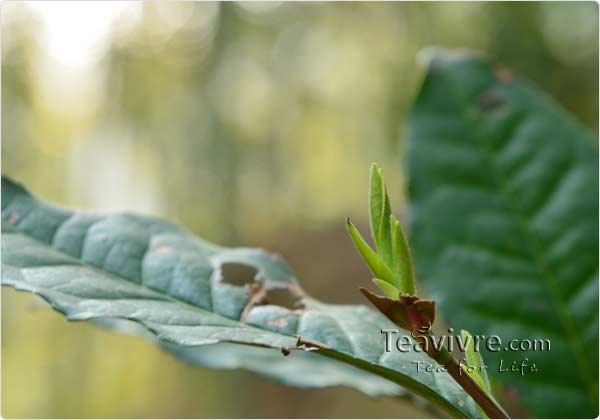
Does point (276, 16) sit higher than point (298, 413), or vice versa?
point (276, 16)

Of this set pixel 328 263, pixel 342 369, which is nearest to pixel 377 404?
pixel 328 263

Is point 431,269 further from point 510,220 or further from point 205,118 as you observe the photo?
point 205,118

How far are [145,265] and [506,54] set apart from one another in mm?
5632

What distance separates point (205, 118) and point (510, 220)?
584 centimetres

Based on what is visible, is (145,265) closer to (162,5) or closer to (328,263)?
(328,263)

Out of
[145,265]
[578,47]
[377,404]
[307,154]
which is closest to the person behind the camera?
[145,265]

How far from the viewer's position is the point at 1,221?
606 mm

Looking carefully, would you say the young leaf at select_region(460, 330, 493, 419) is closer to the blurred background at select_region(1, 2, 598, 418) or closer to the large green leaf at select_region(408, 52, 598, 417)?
the large green leaf at select_region(408, 52, 598, 417)

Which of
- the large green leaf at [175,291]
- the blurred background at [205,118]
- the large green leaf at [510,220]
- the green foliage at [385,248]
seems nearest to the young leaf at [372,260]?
the green foliage at [385,248]

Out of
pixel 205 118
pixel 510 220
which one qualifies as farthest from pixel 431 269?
pixel 205 118

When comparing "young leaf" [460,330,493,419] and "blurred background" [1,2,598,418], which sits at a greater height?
"blurred background" [1,2,598,418]

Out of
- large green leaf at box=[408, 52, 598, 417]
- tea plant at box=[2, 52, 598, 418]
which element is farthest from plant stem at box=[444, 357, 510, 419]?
large green leaf at box=[408, 52, 598, 417]

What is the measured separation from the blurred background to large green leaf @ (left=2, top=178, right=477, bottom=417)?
4691mm

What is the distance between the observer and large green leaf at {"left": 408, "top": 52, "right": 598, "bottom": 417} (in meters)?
0.73
